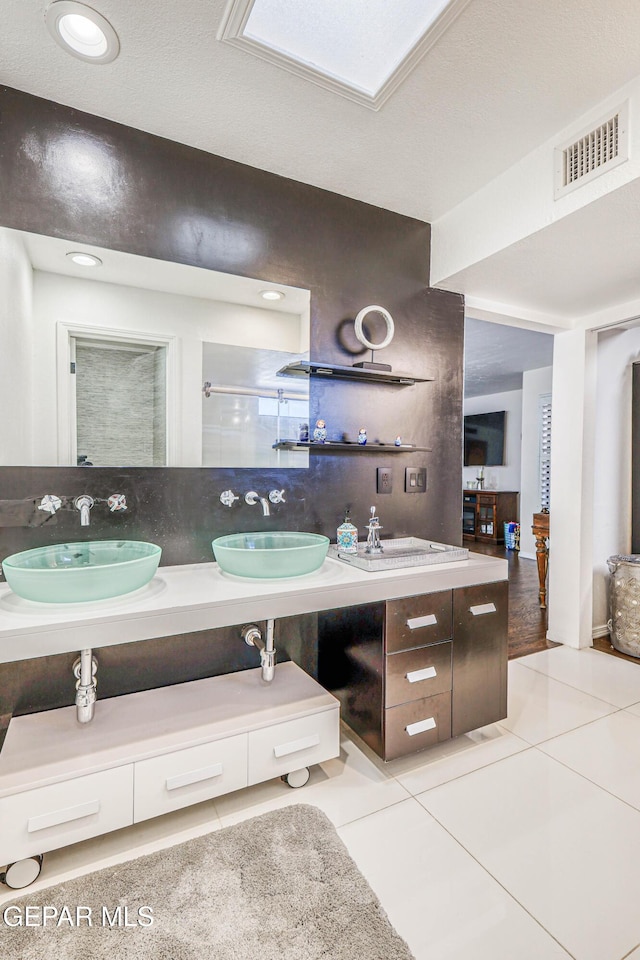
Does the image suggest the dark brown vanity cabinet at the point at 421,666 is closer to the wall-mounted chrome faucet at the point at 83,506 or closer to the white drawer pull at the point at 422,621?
the white drawer pull at the point at 422,621

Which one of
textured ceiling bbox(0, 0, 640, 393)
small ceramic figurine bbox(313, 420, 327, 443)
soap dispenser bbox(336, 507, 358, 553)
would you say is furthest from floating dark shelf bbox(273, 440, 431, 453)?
textured ceiling bbox(0, 0, 640, 393)

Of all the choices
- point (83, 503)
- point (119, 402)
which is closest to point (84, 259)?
point (119, 402)

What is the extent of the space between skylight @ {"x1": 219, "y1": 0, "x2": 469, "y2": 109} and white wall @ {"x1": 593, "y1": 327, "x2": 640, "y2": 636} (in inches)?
94.6

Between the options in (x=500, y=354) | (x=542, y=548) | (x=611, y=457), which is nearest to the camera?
(x=611, y=457)

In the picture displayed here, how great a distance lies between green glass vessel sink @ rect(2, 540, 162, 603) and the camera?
127cm

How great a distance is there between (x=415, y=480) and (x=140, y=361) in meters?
1.42

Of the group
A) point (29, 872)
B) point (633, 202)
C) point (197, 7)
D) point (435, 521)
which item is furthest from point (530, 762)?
point (197, 7)

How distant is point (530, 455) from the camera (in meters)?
6.24

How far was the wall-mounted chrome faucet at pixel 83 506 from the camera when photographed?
169 centimetres

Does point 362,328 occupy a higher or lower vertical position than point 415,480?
higher

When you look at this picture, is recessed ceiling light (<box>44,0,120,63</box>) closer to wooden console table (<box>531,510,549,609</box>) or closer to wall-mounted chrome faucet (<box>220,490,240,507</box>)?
wall-mounted chrome faucet (<box>220,490,240,507</box>)

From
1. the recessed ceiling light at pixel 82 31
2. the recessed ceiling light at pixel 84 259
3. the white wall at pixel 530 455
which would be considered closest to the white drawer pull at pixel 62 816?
the recessed ceiling light at pixel 84 259

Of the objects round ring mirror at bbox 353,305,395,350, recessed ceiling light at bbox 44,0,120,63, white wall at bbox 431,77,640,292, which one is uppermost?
recessed ceiling light at bbox 44,0,120,63

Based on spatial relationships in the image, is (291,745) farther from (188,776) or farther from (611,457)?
(611,457)
